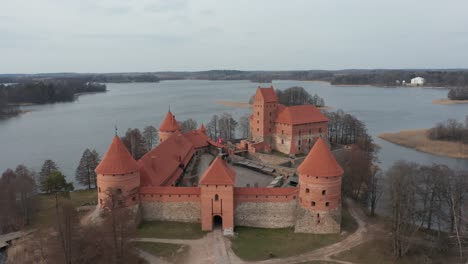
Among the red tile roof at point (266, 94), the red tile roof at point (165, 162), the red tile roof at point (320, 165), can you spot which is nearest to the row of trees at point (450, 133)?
the red tile roof at point (266, 94)

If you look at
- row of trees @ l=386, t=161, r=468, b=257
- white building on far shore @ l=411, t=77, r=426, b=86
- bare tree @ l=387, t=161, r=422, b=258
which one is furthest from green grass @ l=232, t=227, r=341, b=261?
white building on far shore @ l=411, t=77, r=426, b=86

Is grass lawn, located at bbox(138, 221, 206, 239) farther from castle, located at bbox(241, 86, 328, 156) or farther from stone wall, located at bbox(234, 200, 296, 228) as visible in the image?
castle, located at bbox(241, 86, 328, 156)

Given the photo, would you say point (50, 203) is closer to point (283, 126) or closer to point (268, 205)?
point (268, 205)

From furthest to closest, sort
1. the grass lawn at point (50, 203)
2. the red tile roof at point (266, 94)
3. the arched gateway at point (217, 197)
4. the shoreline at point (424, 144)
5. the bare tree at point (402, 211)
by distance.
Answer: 1. the shoreline at point (424, 144)
2. the red tile roof at point (266, 94)
3. the grass lawn at point (50, 203)
4. the arched gateway at point (217, 197)
5. the bare tree at point (402, 211)

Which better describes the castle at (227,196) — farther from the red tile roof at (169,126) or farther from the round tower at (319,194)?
the red tile roof at (169,126)

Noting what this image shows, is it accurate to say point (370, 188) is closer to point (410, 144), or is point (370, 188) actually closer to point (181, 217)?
point (181, 217)

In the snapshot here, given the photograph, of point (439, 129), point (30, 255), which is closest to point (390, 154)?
point (439, 129)
